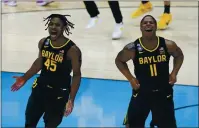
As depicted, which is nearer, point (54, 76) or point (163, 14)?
point (54, 76)

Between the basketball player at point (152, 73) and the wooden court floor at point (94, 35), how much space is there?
2508 mm

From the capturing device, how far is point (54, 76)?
328 centimetres

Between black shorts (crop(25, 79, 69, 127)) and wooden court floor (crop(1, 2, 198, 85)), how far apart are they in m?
2.53

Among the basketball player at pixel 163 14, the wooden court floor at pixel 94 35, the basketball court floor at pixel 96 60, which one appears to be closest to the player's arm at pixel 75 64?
the basketball court floor at pixel 96 60

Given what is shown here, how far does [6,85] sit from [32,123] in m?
2.18

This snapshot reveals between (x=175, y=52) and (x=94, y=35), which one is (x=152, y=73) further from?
(x=94, y=35)

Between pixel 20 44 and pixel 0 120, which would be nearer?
pixel 0 120

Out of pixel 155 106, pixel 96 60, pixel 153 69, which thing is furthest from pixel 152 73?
pixel 96 60

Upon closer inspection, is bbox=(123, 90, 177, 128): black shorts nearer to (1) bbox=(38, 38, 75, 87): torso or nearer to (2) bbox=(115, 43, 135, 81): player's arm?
(2) bbox=(115, 43, 135, 81): player's arm

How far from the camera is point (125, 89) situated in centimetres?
545

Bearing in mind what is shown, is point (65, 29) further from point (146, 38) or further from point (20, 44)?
point (20, 44)

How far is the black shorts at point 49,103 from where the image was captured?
3.30 meters

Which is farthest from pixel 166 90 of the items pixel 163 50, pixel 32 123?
pixel 32 123

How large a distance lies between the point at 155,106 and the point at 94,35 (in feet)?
14.8
